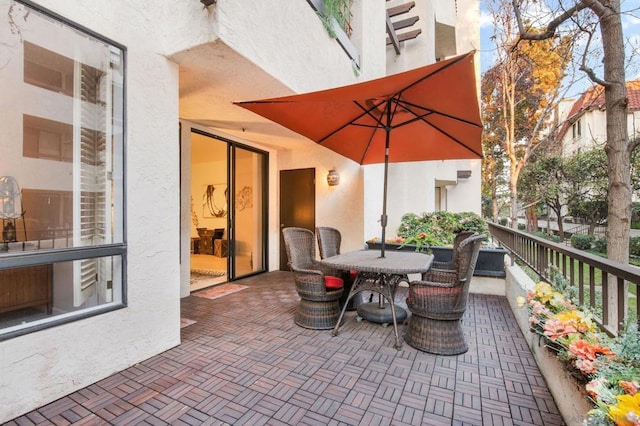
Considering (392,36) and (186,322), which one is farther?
(392,36)

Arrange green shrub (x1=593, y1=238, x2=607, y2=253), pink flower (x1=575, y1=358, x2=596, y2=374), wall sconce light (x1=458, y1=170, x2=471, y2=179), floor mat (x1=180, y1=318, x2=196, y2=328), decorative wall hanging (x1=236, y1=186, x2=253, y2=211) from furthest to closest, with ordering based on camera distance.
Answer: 1. wall sconce light (x1=458, y1=170, x2=471, y2=179)
2. green shrub (x1=593, y1=238, x2=607, y2=253)
3. decorative wall hanging (x1=236, y1=186, x2=253, y2=211)
4. floor mat (x1=180, y1=318, x2=196, y2=328)
5. pink flower (x1=575, y1=358, x2=596, y2=374)

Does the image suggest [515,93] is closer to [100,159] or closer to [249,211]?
[249,211]

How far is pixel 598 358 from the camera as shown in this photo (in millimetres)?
1573

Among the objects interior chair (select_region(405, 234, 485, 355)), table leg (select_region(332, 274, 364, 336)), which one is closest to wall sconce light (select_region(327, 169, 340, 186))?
table leg (select_region(332, 274, 364, 336))

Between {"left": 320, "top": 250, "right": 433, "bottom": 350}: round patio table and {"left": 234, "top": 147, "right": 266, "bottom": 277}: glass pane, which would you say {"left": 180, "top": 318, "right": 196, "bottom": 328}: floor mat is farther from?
{"left": 234, "top": 147, "right": 266, "bottom": 277}: glass pane

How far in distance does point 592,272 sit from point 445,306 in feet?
3.70

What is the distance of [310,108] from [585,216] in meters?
15.7

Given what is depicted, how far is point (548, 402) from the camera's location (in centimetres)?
212

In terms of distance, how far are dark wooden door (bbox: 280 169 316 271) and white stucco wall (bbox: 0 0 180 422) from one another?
3.76 metres

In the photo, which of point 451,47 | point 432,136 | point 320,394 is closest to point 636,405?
point 320,394

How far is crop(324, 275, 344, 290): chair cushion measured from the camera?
11.8 ft

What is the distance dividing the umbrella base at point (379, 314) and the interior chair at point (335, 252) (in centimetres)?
24

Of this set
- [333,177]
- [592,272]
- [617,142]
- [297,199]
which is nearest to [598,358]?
[592,272]

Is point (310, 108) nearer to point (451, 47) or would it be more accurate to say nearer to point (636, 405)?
point (636, 405)
